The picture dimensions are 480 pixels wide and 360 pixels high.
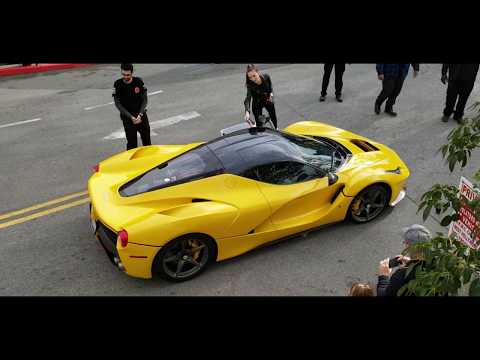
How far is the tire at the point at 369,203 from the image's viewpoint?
543 cm

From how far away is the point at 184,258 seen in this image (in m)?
4.71

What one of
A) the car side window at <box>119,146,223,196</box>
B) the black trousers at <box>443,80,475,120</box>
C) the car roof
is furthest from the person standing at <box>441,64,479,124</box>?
the car side window at <box>119,146,223,196</box>

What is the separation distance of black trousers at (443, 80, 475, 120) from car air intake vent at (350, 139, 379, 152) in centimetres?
307

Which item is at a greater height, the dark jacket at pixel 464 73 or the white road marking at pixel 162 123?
the dark jacket at pixel 464 73

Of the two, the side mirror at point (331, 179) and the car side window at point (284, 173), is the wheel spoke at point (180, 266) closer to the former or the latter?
the car side window at point (284, 173)

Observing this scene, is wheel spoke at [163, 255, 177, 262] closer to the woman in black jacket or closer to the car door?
the car door

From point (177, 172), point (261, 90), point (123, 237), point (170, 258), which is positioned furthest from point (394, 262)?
point (261, 90)

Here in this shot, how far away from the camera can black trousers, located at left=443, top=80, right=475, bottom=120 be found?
7988mm

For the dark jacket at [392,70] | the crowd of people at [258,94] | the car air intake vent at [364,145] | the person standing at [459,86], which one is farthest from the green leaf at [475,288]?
the dark jacket at [392,70]

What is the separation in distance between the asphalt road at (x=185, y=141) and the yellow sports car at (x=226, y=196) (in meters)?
0.29

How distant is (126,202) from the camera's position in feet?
15.7

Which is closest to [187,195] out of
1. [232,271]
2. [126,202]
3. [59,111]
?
[126,202]
